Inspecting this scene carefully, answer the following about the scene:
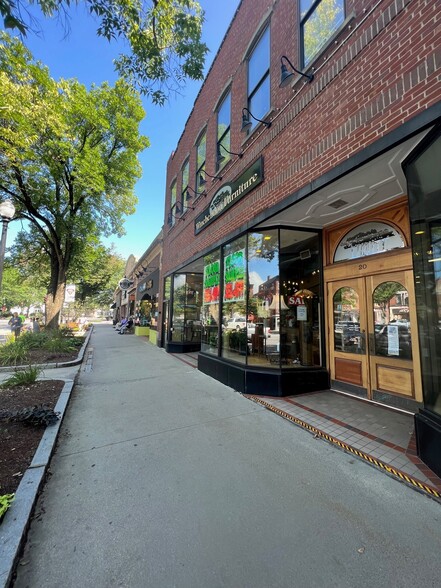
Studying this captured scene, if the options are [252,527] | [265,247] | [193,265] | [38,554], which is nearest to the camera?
[38,554]

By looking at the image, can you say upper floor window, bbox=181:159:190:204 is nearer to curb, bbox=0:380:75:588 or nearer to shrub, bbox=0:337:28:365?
shrub, bbox=0:337:28:365

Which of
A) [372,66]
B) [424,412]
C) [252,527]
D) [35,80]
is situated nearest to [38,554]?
[252,527]

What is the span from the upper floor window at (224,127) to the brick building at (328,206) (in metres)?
0.06

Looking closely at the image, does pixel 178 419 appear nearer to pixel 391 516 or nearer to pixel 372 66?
pixel 391 516

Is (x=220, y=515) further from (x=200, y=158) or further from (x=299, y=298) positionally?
(x=200, y=158)

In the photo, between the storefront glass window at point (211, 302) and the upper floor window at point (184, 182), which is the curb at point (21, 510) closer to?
the storefront glass window at point (211, 302)

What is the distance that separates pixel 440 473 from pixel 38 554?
11.8 feet

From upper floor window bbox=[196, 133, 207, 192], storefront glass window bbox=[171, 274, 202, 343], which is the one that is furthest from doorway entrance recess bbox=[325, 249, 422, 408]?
storefront glass window bbox=[171, 274, 202, 343]

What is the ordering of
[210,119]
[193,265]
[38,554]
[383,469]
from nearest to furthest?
[38,554]
[383,469]
[210,119]
[193,265]

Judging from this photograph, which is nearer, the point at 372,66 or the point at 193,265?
the point at 372,66

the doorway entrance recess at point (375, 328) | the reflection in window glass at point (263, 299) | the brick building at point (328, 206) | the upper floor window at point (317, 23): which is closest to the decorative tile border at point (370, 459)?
the brick building at point (328, 206)

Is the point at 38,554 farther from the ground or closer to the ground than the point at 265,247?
closer to the ground

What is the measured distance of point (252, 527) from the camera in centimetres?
213

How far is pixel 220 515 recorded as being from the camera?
7.40ft
